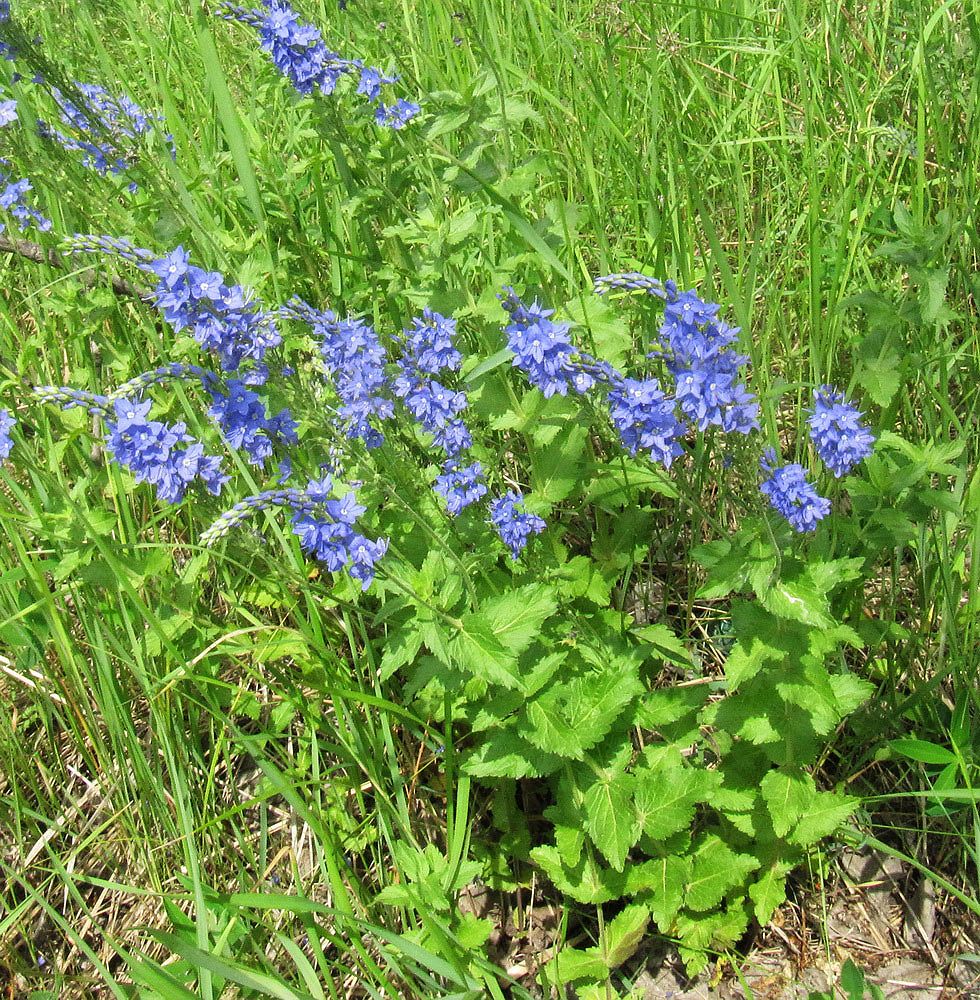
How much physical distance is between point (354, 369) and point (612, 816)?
1.40 m

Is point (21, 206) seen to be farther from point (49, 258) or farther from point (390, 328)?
point (390, 328)

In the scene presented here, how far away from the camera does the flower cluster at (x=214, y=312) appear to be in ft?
7.24

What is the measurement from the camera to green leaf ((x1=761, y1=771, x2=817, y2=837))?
2.57 meters

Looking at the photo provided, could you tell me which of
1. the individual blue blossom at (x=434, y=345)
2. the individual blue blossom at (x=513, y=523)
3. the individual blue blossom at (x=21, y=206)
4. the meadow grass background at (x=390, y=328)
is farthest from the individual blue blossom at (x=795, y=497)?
the individual blue blossom at (x=21, y=206)

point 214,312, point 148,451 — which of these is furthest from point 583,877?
point 214,312

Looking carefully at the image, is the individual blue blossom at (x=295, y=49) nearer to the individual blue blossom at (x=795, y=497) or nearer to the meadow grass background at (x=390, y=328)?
the meadow grass background at (x=390, y=328)

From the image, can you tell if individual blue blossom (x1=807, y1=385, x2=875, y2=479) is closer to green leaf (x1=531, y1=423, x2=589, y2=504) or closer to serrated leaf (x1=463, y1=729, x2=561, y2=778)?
green leaf (x1=531, y1=423, x2=589, y2=504)

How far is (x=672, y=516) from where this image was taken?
3.35 m

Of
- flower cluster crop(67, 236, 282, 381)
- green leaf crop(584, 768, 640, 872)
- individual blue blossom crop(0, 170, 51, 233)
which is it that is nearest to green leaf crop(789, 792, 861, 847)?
green leaf crop(584, 768, 640, 872)

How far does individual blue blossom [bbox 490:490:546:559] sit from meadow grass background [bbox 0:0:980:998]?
0.56 metres

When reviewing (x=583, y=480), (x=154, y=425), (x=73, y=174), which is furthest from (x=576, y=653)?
(x=73, y=174)

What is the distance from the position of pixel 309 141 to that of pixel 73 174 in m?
1.11

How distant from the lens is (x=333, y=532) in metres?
2.20

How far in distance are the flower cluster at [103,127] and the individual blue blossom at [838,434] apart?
2.27m
